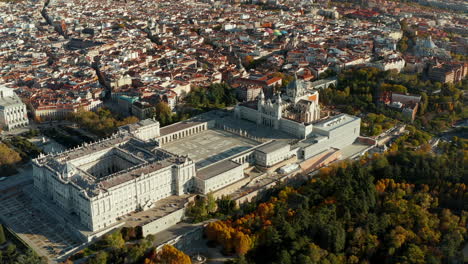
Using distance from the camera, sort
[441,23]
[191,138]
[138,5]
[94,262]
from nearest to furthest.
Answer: [94,262], [191,138], [441,23], [138,5]

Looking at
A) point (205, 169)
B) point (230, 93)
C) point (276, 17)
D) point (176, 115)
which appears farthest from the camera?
point (276, 17)

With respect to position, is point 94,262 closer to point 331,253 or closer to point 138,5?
point 331,253

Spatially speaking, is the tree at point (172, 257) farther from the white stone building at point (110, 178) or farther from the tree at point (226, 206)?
the tree at point (226, 206)

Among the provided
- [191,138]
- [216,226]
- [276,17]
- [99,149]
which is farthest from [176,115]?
[276,17]

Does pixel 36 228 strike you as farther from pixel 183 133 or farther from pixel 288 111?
pixel 288 111

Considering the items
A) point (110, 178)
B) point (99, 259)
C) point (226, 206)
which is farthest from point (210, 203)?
point (99, 259)

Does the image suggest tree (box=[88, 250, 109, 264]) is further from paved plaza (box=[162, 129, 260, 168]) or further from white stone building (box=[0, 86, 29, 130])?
white stone building (box=[0, 86, 29, 130])

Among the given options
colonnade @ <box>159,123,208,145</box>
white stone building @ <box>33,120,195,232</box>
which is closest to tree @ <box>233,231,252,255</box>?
white stone building @ <box>33,120,195,232</box>
